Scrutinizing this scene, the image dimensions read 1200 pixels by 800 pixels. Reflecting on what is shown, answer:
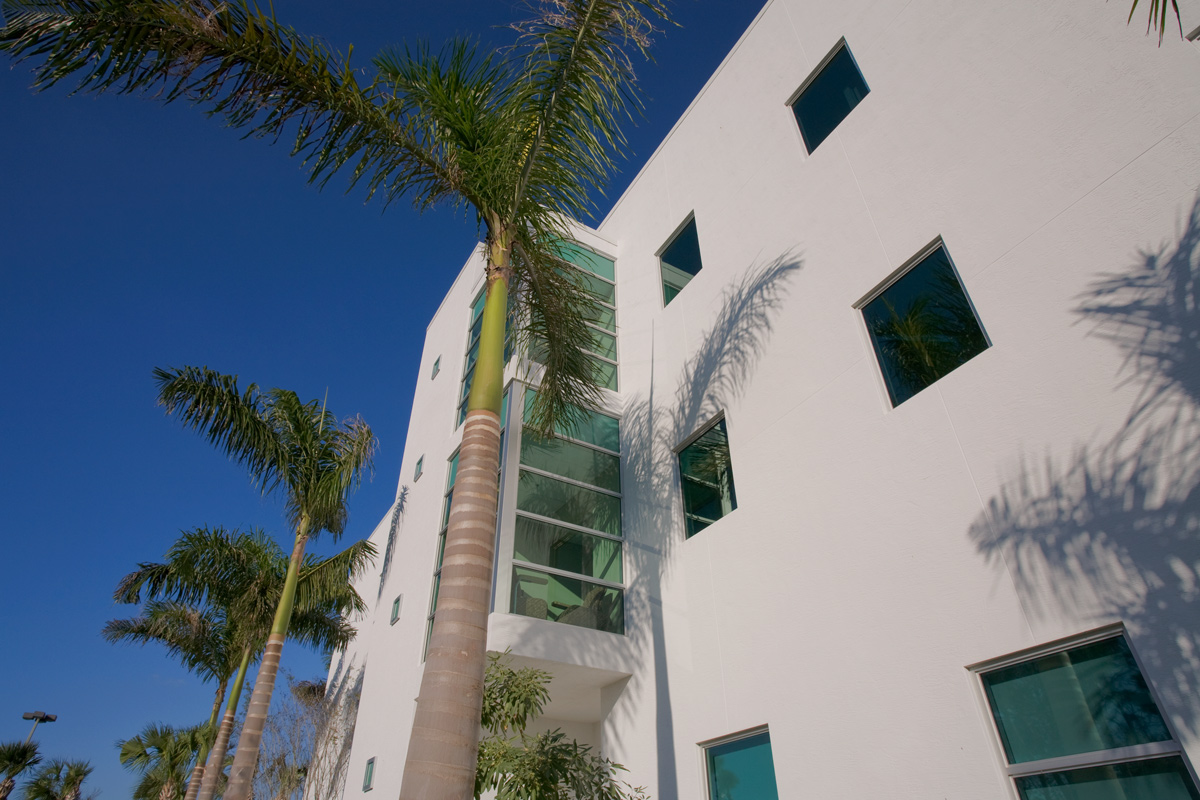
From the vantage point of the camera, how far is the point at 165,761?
21250 millimetres

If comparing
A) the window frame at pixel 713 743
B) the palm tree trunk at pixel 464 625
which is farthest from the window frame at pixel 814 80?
the window frame at pixel 713 743

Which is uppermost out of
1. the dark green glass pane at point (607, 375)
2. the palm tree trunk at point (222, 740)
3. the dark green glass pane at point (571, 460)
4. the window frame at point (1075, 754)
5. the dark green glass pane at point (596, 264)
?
the dark green glass pane at point (596, 264)

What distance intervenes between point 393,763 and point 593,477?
5054 mm

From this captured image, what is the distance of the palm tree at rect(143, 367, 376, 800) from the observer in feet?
35.0

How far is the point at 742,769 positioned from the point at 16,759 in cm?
3055

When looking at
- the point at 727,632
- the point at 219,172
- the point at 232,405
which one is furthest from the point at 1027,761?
the point at 219,172

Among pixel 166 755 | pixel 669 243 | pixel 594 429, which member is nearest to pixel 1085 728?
pixel 594 429

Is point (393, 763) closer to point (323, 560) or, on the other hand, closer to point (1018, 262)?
point (323, 560)

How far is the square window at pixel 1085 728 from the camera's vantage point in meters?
3.83

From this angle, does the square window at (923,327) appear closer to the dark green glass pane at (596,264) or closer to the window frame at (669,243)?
the window frame at (669,243)

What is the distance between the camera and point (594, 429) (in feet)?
34.0

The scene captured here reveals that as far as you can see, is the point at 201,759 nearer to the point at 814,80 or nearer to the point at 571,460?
the point at 571,460

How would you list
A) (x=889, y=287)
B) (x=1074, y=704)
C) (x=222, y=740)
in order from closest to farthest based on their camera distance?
1. (x=1074, y=704)
2. (x=889, y=287)
3. (x=222, y=740)

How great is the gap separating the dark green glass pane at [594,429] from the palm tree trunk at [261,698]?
17.3 ft
